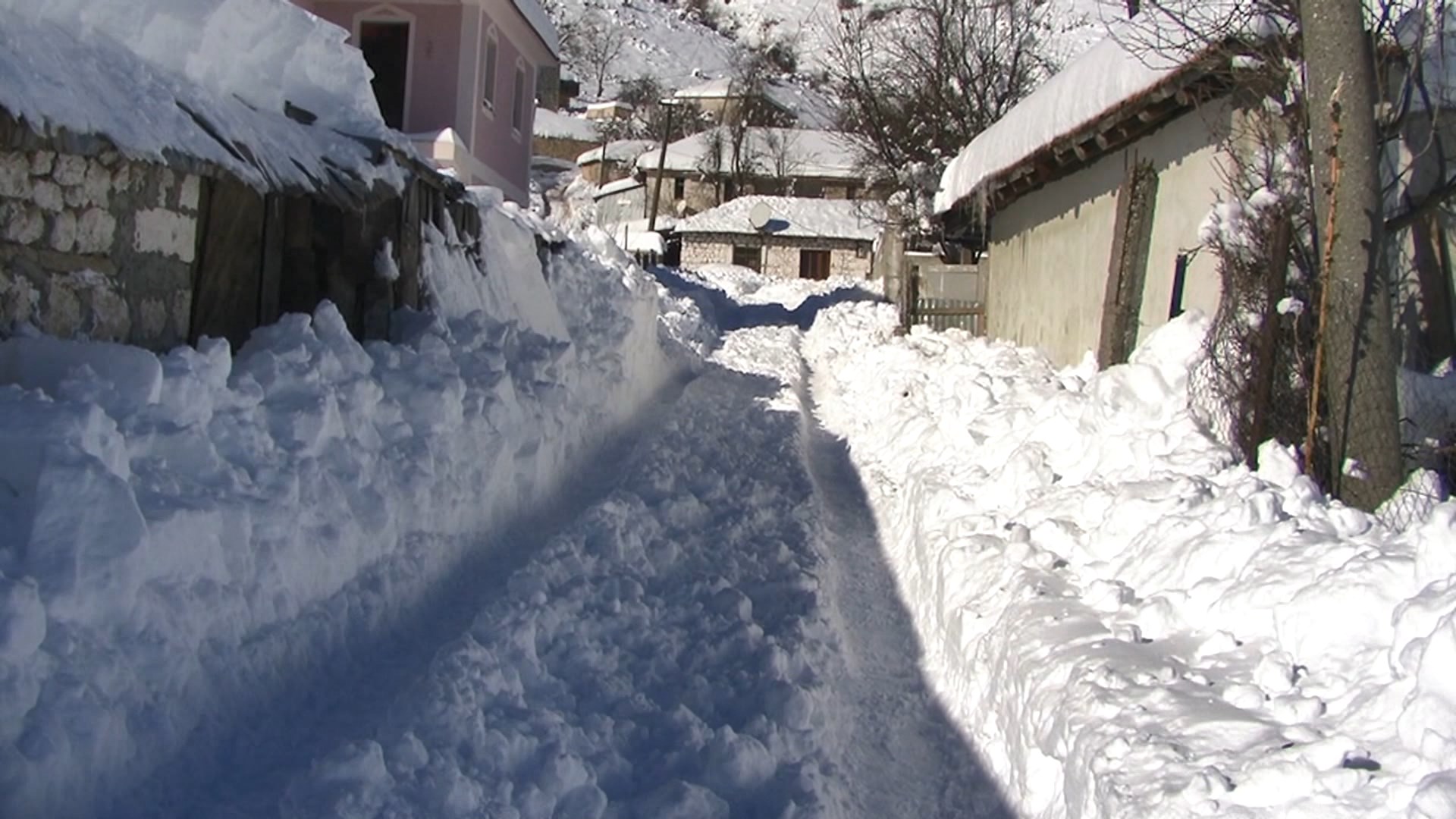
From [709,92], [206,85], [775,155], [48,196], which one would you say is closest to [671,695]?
[48,196]

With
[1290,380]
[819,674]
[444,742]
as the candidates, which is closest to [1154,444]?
[1290,380]

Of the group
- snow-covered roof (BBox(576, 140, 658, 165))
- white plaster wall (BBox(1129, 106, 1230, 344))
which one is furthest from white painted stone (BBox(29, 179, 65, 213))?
snow-covered roof (BBox(576, 140, 658, 165))

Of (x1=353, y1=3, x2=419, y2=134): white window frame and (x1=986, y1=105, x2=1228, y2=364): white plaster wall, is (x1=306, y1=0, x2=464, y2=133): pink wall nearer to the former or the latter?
(x1=353, y1=3, x2=419, y2=134): white window frame

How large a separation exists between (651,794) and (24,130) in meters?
3.42

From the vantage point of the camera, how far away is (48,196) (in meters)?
5.26

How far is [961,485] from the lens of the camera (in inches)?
358

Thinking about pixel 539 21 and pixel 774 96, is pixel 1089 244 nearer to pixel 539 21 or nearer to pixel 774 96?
pixel 539 21

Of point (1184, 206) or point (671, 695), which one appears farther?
point (1184, 206)

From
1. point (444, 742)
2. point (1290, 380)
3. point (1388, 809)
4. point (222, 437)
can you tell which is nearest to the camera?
point (1388, 809)

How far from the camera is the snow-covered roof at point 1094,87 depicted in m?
9.06

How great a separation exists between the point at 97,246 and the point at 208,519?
1768 mm

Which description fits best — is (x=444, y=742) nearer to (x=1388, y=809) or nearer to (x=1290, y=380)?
(x=1388, y=809)

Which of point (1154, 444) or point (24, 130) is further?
point (1154, 444)

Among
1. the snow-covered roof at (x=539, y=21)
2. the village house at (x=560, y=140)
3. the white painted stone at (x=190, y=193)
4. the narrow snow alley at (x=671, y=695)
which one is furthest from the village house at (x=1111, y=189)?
the village house at (x=560, y=140)
